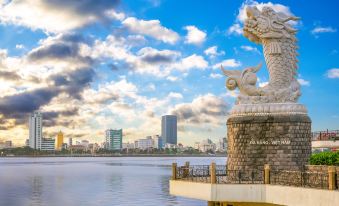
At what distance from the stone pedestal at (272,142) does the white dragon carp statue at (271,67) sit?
941 mm

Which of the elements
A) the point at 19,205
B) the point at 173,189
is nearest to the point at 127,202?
the point at 19,205

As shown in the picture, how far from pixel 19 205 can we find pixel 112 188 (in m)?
22.1

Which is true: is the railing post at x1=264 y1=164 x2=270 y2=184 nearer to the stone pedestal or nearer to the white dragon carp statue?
the stone pedestal

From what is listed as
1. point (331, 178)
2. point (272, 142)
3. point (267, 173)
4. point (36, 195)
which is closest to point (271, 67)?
point (272, 142)

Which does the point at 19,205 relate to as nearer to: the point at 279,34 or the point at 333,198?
the point at 279,34

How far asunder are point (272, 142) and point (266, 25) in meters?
6.79

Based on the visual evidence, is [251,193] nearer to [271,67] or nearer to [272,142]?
[272,142]

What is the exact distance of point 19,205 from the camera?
5797 centimetres

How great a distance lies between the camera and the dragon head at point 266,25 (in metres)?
28.8

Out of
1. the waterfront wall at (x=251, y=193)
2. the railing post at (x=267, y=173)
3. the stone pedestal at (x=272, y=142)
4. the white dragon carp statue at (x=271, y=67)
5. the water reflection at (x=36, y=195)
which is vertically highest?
the white dragon carp statue at (x=271, y=67)

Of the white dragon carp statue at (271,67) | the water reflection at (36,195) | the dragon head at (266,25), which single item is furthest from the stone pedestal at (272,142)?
the water reflection at (36,195)

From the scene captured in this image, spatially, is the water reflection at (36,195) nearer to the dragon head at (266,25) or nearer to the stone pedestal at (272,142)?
the stone pedestal at (272,142)

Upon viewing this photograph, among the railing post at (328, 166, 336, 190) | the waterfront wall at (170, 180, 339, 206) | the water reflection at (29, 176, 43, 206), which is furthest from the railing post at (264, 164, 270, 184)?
the water reflection at (29, 176, 43, 206)

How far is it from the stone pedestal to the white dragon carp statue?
37.0 inches
